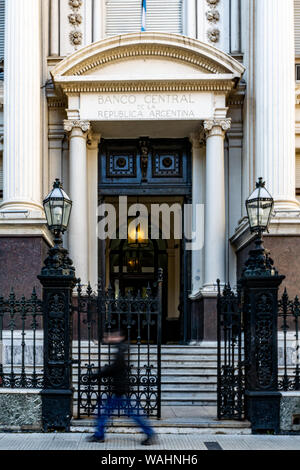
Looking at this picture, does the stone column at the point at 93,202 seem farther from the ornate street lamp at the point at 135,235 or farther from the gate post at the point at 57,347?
the gate post at the point at 57,347

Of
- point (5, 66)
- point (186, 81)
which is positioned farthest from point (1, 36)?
point (186, 81)

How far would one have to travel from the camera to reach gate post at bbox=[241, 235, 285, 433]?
10.9m

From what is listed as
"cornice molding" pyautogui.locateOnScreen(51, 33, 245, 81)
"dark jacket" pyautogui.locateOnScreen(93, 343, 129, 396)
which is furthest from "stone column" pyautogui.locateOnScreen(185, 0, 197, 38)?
"dark jacket" pyautogui.locateOnScreen(93, 343, 129, 396)

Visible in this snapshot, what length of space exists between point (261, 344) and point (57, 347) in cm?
319

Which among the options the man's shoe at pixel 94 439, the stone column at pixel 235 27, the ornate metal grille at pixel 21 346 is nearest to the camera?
the man's shoe at pixel 94 439

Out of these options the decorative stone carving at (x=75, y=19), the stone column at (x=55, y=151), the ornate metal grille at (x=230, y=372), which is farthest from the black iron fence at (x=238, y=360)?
the decorative stone carving at (x=75, y=19)

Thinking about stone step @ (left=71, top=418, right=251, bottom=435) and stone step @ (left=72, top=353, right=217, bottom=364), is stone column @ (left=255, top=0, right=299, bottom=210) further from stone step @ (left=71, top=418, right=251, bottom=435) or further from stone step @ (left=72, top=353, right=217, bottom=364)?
stone step @ (left=71, top=418, right=251, bottom=435)

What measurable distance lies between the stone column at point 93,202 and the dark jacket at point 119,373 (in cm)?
760

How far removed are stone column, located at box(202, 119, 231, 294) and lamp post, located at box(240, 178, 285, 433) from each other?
5498 millimetres

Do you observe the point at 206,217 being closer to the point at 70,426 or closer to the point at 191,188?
the point at 191,188

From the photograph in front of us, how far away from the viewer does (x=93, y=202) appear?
18.1 m

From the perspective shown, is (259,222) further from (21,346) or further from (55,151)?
(55,151)

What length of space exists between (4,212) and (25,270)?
1521mm

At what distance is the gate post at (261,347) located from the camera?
Answer: 10859mm
